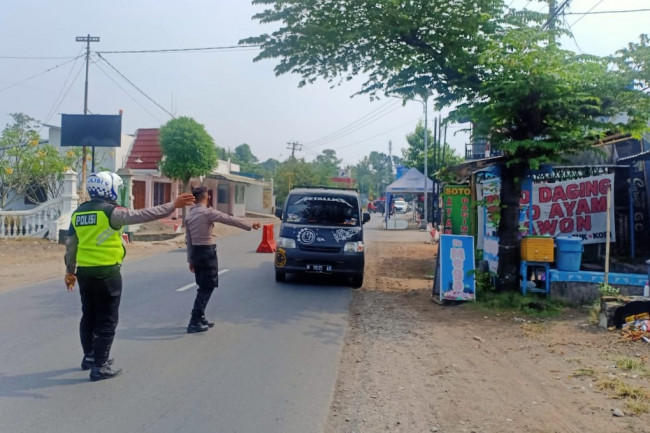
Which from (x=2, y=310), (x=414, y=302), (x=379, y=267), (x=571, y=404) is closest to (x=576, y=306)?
(x=414, y=302)

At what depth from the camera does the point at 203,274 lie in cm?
749

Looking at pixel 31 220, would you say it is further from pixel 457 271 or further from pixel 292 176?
pixel 292 176

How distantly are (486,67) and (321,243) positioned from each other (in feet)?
15.0

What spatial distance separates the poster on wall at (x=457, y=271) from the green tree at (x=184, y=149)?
21.7 meters

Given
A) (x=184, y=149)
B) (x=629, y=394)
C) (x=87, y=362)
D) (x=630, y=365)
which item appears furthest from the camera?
(x=184, y=149)

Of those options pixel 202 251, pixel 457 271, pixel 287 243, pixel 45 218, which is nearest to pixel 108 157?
pixel 45 218

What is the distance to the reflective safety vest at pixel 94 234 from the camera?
17.8 feet

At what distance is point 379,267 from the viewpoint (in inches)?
640

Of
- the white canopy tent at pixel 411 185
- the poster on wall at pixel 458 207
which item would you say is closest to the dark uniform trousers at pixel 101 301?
the poster on wall at pixel 458 207

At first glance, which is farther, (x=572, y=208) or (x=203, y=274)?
(x=572, y=208)

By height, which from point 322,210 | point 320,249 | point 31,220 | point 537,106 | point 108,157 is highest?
point 108,157

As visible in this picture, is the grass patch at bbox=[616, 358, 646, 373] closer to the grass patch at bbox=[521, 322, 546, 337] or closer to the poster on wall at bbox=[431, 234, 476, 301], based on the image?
the grass patch at bbox=[521, 322, 546, 337]

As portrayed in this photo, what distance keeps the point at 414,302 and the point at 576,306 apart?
8.87 feet

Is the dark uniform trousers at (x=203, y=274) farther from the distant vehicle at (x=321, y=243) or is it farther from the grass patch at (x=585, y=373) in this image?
the grass patch at (x=585, y=373)
